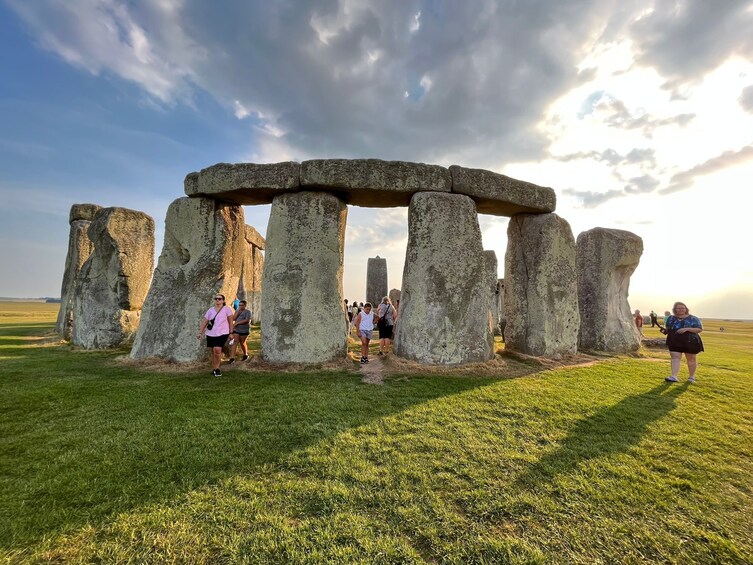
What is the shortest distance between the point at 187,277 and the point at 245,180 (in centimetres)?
248

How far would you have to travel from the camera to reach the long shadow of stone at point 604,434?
3.41 meters

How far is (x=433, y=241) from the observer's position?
770 cm

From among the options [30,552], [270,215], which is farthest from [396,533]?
[270,215]

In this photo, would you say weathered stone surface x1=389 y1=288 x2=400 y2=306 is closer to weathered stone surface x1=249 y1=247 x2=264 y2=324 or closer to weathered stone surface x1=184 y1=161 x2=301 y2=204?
weathered stone surface x1=249 y1=247 x2=264 y2=324

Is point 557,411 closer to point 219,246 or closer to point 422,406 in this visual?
point 422,406

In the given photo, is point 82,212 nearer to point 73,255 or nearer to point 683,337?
point 73,255

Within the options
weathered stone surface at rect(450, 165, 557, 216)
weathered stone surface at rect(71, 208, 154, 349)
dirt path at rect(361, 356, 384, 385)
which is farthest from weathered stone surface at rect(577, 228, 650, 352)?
weathered stone surface at rect(71, 208, 154, 349)

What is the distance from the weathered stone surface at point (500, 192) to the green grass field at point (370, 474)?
14.2 ft

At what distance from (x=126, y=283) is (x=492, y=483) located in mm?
10485

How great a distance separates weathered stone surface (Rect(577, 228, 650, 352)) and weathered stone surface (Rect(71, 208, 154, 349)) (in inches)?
494

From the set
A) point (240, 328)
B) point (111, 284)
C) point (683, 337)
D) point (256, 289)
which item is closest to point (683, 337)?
point (683, 337)

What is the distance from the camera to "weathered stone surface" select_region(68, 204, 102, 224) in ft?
40.9

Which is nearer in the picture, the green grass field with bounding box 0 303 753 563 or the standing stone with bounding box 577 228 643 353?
the green grass field with bounding box 0 303 753 563

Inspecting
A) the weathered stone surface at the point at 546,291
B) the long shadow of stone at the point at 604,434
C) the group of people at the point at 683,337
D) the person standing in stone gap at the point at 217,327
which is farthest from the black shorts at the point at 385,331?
the group of people at the point at 683,337
